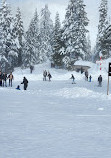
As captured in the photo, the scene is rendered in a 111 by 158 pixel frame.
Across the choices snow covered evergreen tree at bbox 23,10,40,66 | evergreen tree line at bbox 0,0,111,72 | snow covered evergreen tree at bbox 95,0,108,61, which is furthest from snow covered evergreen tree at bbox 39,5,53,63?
snow covered evergreen tree at bbox 95,0,108,61

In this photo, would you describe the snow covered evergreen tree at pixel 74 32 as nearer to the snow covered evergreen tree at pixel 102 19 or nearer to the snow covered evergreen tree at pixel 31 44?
the snow covered evergreen tree at pixel 102 19

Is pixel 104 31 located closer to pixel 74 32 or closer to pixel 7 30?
pixel 74 32

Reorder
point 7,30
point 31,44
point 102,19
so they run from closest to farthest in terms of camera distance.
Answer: point 7,30 → point 102,19 → point 31,44

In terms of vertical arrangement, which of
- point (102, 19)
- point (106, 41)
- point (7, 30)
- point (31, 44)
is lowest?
point (31, 44)

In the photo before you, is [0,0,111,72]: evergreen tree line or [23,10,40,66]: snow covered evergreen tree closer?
[0,0,111,72]: evergreen tree line

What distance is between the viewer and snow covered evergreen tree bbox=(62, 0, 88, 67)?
4372cm

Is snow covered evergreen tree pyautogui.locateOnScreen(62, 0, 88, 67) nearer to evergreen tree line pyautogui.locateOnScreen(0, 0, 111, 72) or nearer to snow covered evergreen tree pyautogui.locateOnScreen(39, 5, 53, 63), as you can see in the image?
evergreen tree line pyautogui.locateOnScreen(0, 0, 111, 72)

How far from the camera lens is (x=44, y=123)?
7445 millimetres

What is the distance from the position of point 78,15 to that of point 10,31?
41.5ft

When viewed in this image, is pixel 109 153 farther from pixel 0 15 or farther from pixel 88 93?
pixel 0 15

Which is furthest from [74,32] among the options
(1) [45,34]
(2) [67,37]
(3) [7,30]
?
(1) [45,34]

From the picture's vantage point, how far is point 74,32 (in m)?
44.1

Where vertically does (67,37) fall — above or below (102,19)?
below

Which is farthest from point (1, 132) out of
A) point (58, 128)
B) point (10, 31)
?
point (10, 31)
